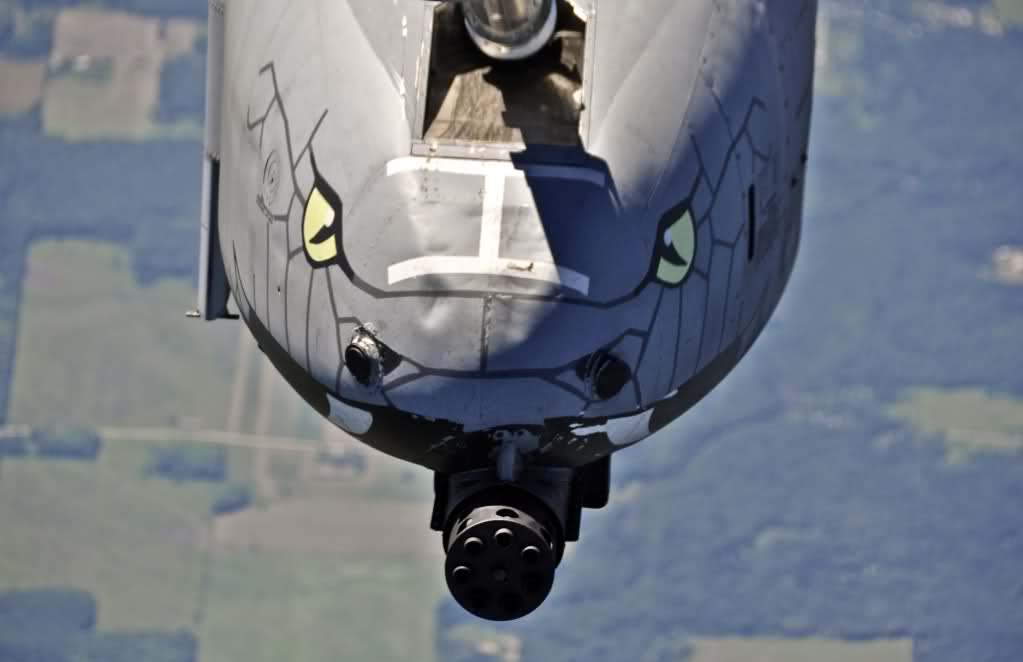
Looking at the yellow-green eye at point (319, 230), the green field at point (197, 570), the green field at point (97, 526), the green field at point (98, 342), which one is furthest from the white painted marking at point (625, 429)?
the green field at point (98, 342)

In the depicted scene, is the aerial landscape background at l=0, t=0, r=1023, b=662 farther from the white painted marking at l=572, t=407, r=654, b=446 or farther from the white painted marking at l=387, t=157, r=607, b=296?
the white painted marking at l=387, t=157, r=607, b=296

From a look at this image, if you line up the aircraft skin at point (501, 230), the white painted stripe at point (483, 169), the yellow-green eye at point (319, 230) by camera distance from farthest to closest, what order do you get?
1. the yellow-green eye at point (319, 230)
2. the white painted stripe at point (483, 169)
3. the aircraft skin at point (501, 230)

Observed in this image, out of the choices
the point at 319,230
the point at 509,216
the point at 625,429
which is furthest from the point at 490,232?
the point at 625,429

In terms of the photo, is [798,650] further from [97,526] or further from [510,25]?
[510,25]

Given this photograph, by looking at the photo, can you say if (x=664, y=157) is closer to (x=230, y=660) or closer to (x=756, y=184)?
(x=756, y=184)

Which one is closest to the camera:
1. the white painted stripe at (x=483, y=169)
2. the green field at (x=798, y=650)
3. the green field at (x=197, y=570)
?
the white painted stripe at (x=483, y=169)

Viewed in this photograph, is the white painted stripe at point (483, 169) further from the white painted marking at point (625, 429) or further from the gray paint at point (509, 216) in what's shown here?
the white painted marking at point (625, 429)

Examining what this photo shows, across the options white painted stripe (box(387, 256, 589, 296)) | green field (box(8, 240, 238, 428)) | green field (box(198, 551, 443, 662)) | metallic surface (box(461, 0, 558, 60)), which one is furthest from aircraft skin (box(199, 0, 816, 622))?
green field (box(8, 240, 238, 428))
